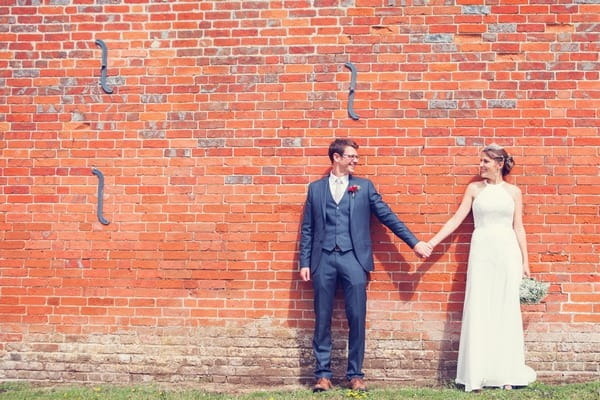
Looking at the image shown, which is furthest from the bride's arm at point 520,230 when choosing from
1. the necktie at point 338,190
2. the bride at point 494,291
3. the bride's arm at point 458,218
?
the necktie at point 338,190

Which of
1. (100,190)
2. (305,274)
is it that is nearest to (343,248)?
(305,274)

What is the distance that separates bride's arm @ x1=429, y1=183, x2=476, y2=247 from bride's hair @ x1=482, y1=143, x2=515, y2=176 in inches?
12.8

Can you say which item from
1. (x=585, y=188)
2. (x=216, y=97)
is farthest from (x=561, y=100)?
(x=216, y=97)

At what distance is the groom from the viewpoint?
6.21 meters

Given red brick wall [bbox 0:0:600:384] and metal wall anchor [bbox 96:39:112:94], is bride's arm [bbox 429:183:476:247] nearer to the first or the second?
red brick wall [bbox 0:0:600:384]

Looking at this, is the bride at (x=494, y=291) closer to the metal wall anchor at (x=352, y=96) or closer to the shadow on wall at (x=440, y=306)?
the shadow on wall at (x=440, y=306)

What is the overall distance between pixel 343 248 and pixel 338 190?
Answer: 20.4 inches

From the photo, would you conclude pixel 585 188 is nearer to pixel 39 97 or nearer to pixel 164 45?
pixel 164 45

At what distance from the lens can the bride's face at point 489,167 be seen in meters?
6.24

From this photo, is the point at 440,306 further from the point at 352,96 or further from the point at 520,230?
the point at 352,96

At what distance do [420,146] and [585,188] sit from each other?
1.48 meters

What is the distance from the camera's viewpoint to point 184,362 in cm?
659

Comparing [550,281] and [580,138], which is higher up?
[580,138]

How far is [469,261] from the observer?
6.27 metres
